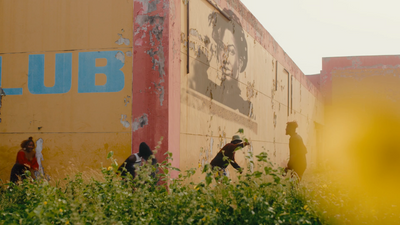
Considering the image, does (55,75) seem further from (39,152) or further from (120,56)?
(39,152)

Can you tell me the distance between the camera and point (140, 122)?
250 inches

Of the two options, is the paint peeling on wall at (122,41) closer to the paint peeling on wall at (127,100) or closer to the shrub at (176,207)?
the paint peeling on wall at (127,100)

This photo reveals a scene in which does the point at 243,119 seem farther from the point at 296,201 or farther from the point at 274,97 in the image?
the point at 296,201

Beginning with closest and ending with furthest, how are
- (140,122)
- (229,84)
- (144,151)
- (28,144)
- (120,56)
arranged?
(144,151) < (140,122) < (120,56) < (28,144) < (229,84)

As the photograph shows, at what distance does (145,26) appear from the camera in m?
6.45

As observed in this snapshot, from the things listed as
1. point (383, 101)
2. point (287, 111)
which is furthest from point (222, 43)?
point (383, 101)

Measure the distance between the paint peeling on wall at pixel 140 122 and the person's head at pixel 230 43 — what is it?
104 inches

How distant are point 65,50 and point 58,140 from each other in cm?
157

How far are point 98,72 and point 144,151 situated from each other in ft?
5.23

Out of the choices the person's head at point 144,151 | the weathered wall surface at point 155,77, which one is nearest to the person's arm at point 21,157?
the weathered wall surface at point 155,77

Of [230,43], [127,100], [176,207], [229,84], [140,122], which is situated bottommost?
[176,207]

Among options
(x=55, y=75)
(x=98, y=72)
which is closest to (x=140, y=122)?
(x=98, y=72)

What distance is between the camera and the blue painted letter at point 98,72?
257 inches

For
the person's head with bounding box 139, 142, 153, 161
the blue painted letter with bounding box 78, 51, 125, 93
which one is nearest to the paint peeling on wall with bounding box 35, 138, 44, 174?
the blue painted letter with bounding box 78, 51, 125, 93
